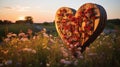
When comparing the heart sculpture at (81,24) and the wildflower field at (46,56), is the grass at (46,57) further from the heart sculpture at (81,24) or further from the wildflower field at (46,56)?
the heart sculpture at (81,24)

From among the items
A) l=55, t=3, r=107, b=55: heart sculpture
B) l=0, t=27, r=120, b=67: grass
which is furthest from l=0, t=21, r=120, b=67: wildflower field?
l=55, t=3, r=107, b=55: heart sculpture

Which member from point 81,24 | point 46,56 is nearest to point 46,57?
point 46,56

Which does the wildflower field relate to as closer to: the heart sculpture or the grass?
the grass

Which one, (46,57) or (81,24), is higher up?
(81,24)

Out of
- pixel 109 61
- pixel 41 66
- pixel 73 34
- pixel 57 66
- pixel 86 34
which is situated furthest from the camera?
pixel 73 34

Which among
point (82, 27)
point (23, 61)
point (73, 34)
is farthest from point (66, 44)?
point (23, 61)

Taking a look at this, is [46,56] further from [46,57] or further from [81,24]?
[81,24]

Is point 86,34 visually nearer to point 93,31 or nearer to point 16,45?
point 93,31

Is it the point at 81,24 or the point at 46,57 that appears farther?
the point at 81,24
